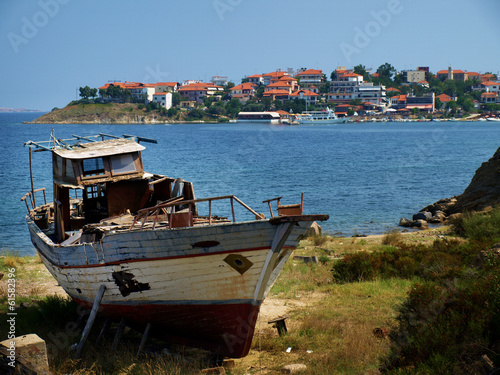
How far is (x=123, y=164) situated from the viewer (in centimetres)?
1374

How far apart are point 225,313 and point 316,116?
598ft

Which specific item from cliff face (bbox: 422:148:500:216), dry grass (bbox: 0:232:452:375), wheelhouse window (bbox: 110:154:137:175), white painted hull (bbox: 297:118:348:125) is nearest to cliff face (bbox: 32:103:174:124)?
white painted hull (bbox: 297:118:348:125)

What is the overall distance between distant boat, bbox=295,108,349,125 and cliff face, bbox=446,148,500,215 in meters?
156

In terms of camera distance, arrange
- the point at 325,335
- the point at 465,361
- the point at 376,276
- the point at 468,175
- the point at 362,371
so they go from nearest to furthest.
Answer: the point at 465,361 → the point at 362,371 → the point at 325,335 → the point at 376,276 → the point at 468,175

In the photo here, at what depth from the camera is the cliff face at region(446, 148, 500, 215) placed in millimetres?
25653

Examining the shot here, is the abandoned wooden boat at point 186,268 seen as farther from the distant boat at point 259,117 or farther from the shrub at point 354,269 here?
the distant boat at point 259,117

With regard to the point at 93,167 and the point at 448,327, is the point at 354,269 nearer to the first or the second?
the point at 448,327

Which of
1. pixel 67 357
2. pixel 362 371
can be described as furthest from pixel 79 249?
pixel 362 371

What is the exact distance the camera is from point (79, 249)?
439 inches

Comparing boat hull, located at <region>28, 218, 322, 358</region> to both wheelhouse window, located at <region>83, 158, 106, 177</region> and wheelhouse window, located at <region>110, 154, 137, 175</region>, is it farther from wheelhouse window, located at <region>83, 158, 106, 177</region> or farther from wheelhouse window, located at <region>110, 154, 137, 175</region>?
wheelhouse window, located at <region>110, 154, 137, 175</region>

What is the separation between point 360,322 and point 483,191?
1870 centimetres

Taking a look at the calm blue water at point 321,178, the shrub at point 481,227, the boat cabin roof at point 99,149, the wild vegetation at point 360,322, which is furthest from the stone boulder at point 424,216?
the boat cabin roof at point 99,149

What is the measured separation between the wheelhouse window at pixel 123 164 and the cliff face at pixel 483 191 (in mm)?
18131

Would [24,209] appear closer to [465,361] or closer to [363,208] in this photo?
[363,208]
